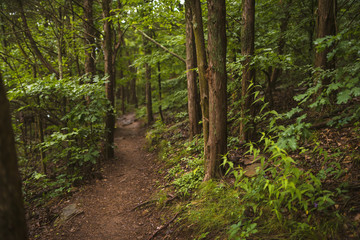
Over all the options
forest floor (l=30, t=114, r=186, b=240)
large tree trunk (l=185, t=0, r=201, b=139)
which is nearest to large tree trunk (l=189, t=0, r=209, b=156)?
forest floor (l=30, t=114, r=186, b=240)

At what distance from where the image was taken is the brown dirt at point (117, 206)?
4453 millimetres

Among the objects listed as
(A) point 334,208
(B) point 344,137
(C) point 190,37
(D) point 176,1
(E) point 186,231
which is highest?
(D) point 176,1

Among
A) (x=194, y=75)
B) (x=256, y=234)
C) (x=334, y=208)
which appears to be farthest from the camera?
(x=194, y=75)

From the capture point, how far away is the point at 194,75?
7.50m

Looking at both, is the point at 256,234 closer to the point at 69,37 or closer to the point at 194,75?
the point at 194,75

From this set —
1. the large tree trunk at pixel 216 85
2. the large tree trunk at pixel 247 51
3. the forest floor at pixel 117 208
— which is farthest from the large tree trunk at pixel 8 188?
the large tree trunk at pixel 247 51

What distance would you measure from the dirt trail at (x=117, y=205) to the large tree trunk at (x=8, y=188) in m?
3.07

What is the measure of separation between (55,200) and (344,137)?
751cm

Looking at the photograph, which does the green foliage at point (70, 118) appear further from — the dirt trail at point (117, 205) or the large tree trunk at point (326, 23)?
the large tree trunk at point (326, 23)

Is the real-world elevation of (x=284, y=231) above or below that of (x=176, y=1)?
below

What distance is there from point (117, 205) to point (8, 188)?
14.9 feet

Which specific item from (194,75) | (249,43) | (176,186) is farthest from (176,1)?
(176,186)

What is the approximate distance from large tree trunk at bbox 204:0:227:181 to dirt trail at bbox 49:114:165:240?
182 centimetres

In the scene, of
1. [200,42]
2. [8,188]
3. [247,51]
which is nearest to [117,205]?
[8,188]
